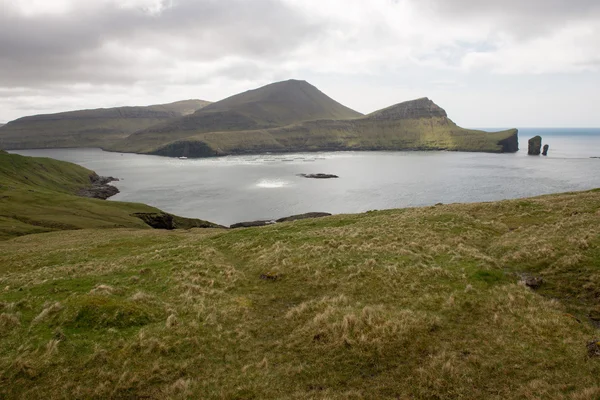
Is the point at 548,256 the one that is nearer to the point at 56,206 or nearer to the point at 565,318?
the point at 565,318

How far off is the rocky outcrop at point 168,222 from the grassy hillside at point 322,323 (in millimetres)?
54839

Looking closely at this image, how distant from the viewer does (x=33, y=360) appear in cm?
1420

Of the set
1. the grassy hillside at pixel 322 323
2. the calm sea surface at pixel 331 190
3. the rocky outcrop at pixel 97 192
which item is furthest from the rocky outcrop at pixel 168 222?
the rocky outcrop at pixel 97 192

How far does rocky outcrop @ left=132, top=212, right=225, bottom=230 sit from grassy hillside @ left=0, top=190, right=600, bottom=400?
180 feet

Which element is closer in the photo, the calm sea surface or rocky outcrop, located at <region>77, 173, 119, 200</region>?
the calm sea surface

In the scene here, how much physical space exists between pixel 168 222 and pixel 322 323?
7460cm

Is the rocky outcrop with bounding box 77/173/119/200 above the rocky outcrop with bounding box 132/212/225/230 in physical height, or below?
above

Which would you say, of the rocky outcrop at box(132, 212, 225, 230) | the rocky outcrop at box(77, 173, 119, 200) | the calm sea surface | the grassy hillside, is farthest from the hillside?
the grassy hillside

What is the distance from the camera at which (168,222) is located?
3307 inches

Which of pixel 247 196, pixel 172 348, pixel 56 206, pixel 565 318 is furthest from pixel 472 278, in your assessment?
pixel 247 196

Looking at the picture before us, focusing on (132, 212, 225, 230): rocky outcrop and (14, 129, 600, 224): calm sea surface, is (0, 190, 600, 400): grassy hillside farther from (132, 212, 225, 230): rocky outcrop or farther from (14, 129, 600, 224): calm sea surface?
(14, 129, 600, 224): calm sea surface

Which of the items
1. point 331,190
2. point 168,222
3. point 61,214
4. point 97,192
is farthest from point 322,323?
point 97,192

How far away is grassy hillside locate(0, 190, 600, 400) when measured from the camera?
12.8m

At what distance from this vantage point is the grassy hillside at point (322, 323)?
12773 mm
